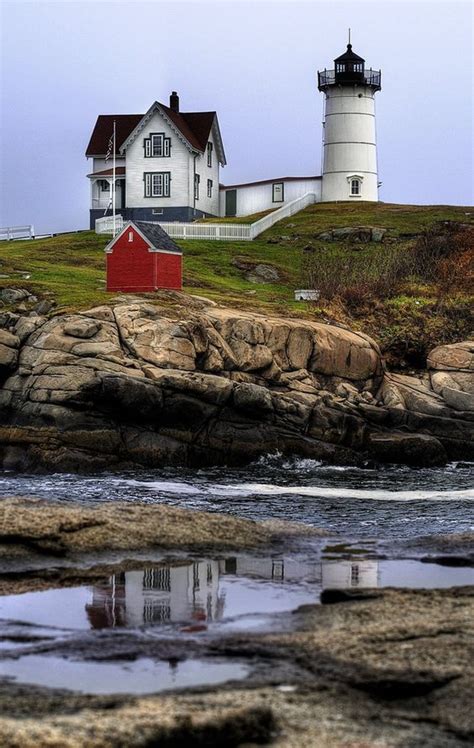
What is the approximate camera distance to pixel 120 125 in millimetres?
73438

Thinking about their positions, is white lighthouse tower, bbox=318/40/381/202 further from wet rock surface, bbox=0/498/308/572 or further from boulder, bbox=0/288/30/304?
wet rock surface, bbox=0/498/308/572

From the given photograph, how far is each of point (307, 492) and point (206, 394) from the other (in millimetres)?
6308

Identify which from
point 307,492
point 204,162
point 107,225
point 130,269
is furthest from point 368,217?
point 307,492

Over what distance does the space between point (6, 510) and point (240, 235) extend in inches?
1950

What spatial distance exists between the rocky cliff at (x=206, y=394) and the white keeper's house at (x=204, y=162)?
114 feet

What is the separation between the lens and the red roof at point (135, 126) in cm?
7206

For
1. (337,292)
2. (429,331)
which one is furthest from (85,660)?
(337,292)

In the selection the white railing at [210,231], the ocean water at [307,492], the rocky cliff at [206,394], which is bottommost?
the ocean water at [307,492]

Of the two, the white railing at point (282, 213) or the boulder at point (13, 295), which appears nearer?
the boulder at point (13, 295)

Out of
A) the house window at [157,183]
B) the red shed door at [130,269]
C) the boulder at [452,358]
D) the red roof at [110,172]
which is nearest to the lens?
the boulder at [452,358]

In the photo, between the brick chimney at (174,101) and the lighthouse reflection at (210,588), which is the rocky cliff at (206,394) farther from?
the brick chimney at (174,101)

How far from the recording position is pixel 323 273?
52750mm

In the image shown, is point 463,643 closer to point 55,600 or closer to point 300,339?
point 55,600

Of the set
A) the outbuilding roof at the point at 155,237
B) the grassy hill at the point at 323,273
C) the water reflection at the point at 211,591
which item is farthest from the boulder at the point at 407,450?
the water reflection at the point at 211,591
